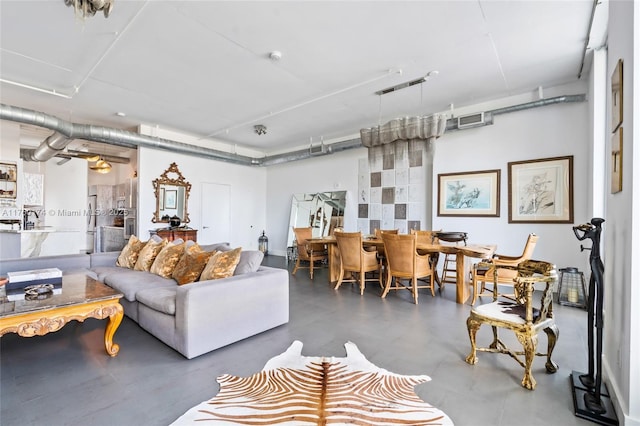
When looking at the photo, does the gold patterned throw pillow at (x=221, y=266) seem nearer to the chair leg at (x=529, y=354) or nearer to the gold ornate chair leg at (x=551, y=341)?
the chair leg at (x=529, y=354)

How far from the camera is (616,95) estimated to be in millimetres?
1958

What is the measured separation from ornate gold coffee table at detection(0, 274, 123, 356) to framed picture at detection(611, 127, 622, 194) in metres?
3.80

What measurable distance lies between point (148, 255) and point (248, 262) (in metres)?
1.83

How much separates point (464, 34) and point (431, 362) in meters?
3.39

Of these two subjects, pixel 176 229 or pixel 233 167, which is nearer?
pixel 176 229

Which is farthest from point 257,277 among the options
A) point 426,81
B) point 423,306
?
point 426,81

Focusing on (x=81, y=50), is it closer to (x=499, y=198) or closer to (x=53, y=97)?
(x=53, y=97)

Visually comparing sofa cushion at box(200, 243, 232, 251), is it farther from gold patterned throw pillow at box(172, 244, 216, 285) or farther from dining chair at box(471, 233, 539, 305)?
dining chair at box(471, 233, 539, 305)

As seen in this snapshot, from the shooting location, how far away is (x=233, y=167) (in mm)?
8414

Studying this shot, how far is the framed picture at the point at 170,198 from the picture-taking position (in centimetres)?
686

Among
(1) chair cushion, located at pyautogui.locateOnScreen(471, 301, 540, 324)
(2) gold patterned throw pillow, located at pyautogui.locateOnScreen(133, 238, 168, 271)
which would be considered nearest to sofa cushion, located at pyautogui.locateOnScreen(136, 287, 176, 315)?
(2) gold patterned throw pillow, located at pyautogui.locateOnScreen(133, 238, 168, 271)

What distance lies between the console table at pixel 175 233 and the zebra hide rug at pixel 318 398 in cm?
509

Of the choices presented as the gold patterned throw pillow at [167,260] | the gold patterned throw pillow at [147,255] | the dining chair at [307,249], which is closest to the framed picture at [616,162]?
the gold patterned throw pillow at [167,260]

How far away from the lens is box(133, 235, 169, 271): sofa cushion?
3938 millimetres
